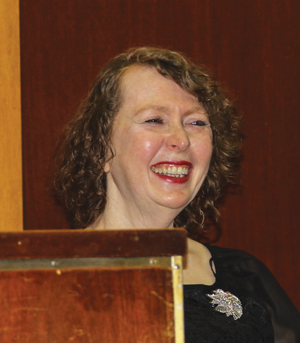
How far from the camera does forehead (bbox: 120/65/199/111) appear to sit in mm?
1446

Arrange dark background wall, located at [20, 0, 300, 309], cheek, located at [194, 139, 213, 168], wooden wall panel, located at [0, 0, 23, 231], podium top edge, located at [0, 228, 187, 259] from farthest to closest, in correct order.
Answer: dark background wall, located at [20, 0, 300, 309], wooden wall panel, located at [0, 0, 23, 231], cheek, located at [194, 139, 213, 168], podium top edge, located at [0, 228, 187, 259]

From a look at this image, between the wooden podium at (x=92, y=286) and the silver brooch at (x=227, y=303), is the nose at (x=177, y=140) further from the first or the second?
the wooden podium at (x=92, y=286)

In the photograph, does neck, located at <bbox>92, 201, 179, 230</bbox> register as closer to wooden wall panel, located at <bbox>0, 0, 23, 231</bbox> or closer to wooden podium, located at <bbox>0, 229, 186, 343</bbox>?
wooden wall panel, located at <bbox>0, 0, 23, 231</bbox>

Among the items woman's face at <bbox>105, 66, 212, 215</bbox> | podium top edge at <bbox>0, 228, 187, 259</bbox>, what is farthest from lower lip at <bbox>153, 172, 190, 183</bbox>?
podium top edge at <bbox>0, 228, 187, 259</bbox>

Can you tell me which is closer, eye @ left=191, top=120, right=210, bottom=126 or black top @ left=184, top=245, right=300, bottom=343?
black top @ left=184, top=245, right=300, bottom=343

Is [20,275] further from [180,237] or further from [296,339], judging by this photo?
[296,339]

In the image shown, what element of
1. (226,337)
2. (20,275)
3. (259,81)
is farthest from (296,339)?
(20,275)

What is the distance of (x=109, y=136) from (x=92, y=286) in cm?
90

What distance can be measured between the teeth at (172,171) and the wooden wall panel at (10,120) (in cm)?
58

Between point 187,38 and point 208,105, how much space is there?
0.51m

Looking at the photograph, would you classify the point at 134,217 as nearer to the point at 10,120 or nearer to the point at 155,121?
the point at 155,121

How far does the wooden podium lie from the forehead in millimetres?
813

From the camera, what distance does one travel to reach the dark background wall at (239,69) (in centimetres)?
185

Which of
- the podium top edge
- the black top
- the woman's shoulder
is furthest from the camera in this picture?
the woman's shoulder
